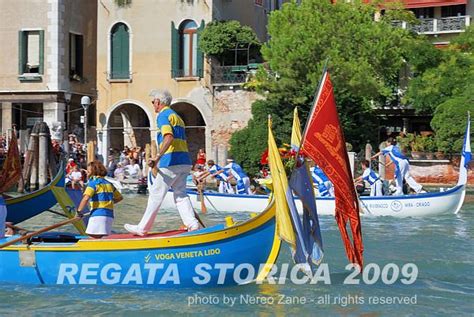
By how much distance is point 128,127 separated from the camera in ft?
93.9

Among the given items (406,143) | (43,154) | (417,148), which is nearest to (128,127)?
(43,154)

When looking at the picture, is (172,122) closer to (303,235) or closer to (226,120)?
(303,235)

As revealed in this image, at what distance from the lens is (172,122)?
8.77 meters

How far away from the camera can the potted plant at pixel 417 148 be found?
82.9 ft

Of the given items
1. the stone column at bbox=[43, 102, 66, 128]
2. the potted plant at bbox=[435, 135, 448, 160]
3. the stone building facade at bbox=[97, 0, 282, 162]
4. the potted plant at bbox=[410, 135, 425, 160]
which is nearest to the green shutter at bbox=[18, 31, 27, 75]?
the stone column at bbox=[43, 102, 66, 128]

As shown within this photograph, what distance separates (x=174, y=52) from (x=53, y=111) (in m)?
4.32

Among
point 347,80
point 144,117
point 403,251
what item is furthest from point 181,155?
point 144,117

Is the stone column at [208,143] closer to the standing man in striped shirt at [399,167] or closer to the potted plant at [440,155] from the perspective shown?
the potted plant at [440,155]

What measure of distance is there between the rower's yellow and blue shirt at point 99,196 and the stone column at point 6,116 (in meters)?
20.0

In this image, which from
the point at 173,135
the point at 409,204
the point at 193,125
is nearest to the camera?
the point at 173,135

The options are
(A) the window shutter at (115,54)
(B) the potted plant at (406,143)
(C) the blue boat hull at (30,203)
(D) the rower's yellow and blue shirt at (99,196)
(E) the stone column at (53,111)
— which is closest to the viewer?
(D) the rower's yellow and blue shirt at (99,196)

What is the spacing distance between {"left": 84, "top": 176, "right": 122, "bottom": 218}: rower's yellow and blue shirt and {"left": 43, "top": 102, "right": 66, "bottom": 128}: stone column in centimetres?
1899

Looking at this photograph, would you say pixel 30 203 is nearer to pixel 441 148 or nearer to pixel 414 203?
pixel 414 203

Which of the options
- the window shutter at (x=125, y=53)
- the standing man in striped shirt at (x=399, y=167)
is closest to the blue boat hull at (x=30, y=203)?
the standing man in striped shirt at (x=399, y=167)
